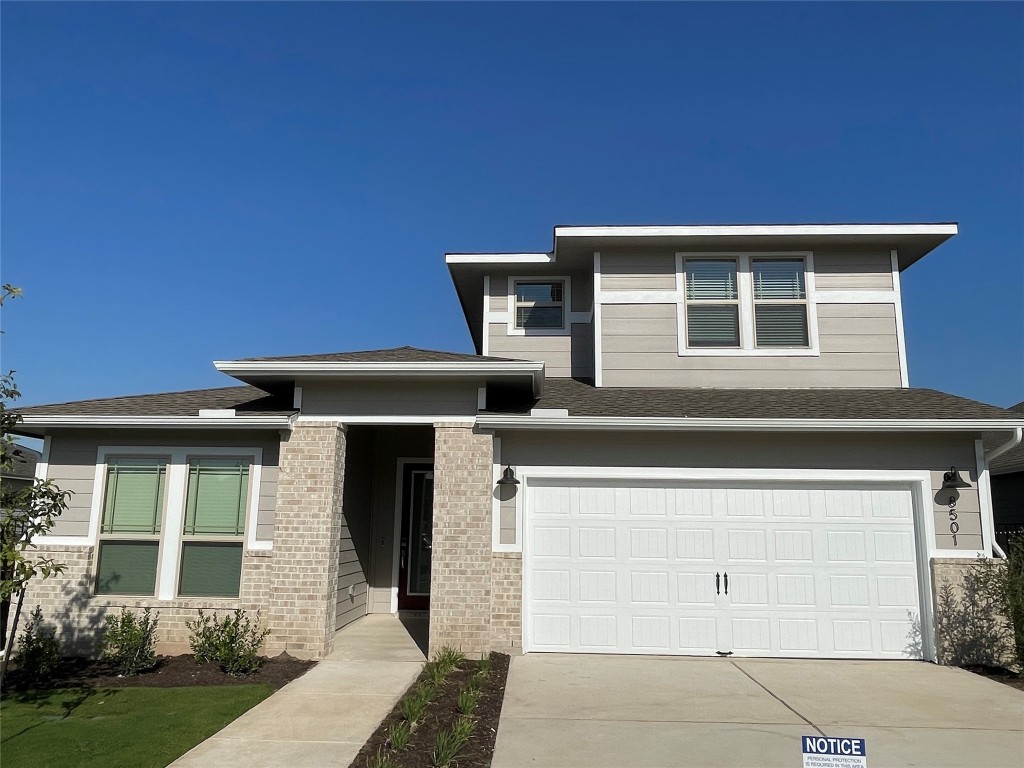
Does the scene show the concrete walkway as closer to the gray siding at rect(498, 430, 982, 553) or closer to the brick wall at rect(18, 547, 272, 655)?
the brick wall at rect(18, 547, 272, 655)

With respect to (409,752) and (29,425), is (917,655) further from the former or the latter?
(29,425)

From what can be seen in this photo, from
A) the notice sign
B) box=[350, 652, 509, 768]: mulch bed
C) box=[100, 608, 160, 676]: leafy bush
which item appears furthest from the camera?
box=[100, 608, 160, 676]: leafy bush

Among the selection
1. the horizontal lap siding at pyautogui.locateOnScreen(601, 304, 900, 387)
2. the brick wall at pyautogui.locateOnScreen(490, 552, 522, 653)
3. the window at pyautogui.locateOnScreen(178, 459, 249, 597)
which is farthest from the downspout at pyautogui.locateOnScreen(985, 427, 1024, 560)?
the window at pyautogui.locateOnScreen(178, 459, 249, 597)

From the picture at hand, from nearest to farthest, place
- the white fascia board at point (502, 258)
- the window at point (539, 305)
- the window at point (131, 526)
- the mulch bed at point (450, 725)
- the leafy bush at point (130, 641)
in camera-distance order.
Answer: the mulch bed at point (450, 725) < the leafy bush at point (130, 641) < the window at point (131, 526) < the white fascia board at point (502, 258) < the window at point (539, 305)

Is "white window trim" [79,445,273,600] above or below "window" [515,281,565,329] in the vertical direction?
below

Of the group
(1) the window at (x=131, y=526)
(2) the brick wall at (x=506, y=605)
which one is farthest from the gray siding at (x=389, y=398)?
(1) the window at (x=131, y=526)

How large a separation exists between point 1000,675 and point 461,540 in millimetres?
→ 6472

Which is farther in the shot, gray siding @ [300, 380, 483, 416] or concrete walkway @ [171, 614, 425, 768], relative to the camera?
gray siding @ [300, 380, 483, 416]

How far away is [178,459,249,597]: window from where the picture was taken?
342 inches

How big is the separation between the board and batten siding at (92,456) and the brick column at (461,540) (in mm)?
2159

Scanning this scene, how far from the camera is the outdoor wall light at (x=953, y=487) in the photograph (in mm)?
8602

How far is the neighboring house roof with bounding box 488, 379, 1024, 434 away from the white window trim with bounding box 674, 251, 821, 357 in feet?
2.14

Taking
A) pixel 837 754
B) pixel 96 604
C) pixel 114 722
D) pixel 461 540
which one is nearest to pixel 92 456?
pixel 96 604

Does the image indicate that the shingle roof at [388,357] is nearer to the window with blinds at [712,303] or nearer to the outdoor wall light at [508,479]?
the outdoor wall light at [508,479]
